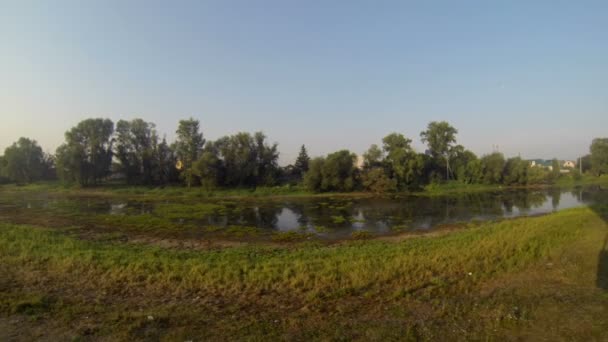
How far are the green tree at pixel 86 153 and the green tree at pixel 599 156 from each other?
108613 millimetres

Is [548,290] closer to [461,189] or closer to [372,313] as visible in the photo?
[372,313]

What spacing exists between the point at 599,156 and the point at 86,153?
367ft

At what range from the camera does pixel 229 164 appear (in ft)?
172

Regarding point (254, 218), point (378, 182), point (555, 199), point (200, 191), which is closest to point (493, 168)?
point (555, 199)

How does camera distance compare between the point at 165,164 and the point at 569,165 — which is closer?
the point at 165,164

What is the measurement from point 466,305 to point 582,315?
1.80m

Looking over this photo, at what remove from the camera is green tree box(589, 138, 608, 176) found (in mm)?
64688

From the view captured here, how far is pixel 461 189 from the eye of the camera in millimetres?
52625

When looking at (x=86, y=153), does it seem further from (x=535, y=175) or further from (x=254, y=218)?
(x=535, y=175)

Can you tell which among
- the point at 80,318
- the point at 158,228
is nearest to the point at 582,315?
the point at 80,318

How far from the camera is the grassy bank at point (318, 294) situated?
4777 millimetres

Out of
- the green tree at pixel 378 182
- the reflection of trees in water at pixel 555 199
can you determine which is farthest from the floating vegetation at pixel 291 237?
the green tree at pixel 378 182

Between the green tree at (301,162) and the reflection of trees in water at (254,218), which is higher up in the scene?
the green tree at (301,162)

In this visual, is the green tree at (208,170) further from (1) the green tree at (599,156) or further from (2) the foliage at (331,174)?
(1) the green tree at (599,156)
